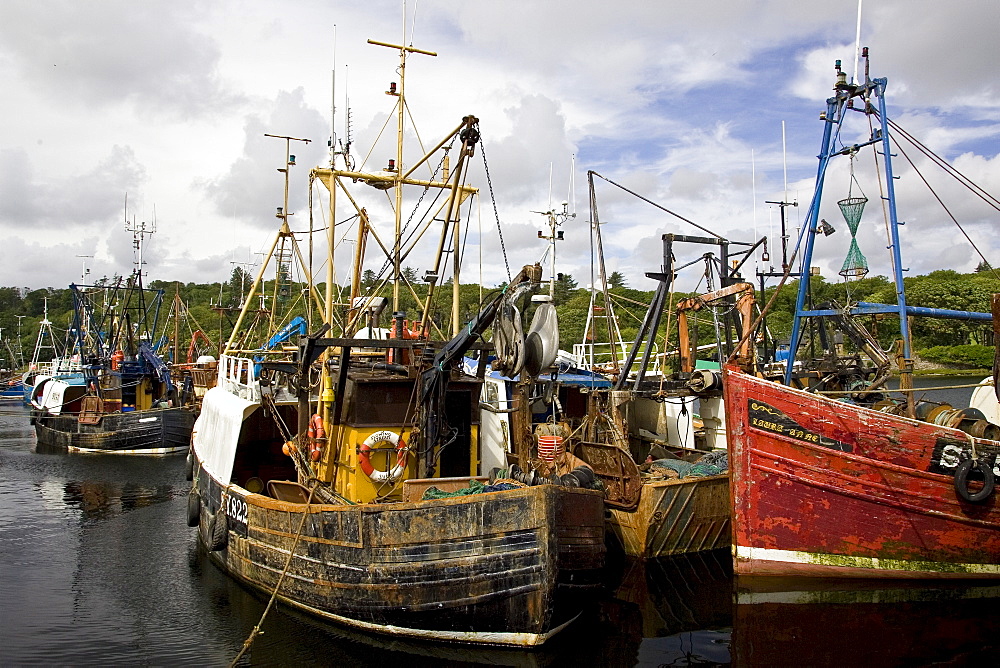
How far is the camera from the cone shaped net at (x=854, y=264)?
14.7 m

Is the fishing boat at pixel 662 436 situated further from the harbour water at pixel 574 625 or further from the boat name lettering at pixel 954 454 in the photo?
the boat name lettering at pixel 954 454

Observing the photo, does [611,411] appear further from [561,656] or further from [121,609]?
[121,609]

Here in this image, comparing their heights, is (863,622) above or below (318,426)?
below

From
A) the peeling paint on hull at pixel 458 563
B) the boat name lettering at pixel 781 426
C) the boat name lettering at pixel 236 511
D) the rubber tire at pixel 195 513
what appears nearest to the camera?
the peeling paint on hull at pixel 458 563

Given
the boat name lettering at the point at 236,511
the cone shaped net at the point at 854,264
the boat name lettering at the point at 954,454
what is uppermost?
the cone shaped net at the point at 854,264

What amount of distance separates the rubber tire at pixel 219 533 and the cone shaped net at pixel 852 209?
12184 mm

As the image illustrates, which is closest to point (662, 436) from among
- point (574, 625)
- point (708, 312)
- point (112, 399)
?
point (574, 625)

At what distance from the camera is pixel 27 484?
72.3 feet

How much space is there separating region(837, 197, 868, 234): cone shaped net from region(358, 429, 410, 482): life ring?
369 inches

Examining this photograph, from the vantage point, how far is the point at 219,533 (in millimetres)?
11320

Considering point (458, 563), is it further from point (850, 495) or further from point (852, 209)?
point (852, 209)

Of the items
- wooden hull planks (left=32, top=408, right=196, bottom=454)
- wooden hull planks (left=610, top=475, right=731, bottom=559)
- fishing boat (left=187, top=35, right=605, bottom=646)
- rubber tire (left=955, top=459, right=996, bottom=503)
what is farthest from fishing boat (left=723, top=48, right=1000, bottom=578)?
wooden hull planks (left=32, top=408, right=196, bottom=454)

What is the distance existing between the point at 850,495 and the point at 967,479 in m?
1.56

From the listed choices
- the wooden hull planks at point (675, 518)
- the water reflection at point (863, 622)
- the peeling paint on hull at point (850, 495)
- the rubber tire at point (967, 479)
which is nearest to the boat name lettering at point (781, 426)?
the peeling paint on hull at point (850, 495)
